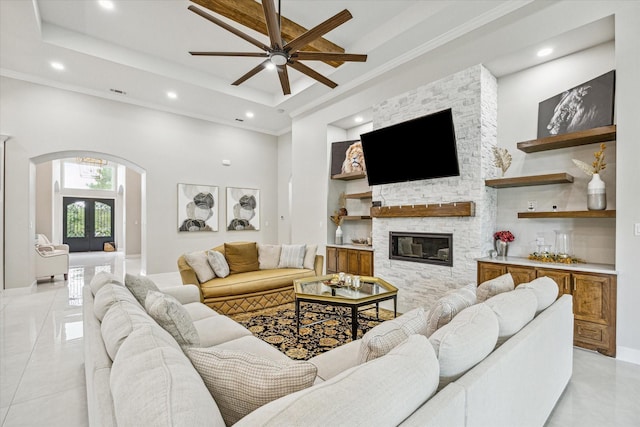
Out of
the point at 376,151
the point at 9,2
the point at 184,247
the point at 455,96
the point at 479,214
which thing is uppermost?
the point at 9,2

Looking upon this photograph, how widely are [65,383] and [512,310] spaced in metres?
3.26

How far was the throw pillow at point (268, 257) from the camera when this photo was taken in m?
4.94

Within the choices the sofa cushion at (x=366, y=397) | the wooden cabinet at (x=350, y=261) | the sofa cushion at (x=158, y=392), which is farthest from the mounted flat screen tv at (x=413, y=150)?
the sofa cushion at (x=158, y=392)

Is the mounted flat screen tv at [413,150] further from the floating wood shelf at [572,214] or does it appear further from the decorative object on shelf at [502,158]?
the floating wood shelf at [572,214]

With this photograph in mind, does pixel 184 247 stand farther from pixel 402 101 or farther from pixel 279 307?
pixel 402 101

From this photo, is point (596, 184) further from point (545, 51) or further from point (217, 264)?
point (217, 264)

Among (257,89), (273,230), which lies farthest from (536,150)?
(273,230)

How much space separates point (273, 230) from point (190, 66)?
174 inches

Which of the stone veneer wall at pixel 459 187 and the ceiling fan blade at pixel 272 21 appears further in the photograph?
the stone veneer wall at pixel 459 187

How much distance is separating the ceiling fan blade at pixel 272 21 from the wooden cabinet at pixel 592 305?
3.58m

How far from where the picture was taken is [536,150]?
3756mm

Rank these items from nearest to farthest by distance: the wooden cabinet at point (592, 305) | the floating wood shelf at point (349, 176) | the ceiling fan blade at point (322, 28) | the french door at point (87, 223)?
the ceiling fan blade at point (322, 28) < the wooden cabinet at point (592, 305) < the floating wood shelf at point (349, 176) < the french door at point (87, 223)

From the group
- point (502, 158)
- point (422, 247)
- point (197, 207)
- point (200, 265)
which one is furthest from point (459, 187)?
point (197, 207)

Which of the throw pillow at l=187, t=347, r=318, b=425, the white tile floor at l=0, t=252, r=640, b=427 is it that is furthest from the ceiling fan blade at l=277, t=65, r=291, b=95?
the white tile floor at l=0, t=252, r=640, b=427
